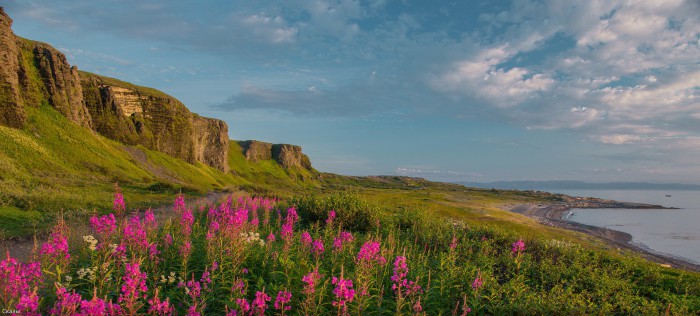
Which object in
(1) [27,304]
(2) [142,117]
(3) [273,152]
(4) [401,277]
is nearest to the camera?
(1) [27,304]

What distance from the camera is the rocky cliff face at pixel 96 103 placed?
48.2 m

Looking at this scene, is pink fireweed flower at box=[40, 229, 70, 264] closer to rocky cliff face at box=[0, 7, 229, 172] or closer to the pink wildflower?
the pink wildflower

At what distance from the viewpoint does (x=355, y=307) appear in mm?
6090

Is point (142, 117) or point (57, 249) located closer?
point (57, 249)

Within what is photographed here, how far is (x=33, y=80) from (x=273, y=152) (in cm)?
11245

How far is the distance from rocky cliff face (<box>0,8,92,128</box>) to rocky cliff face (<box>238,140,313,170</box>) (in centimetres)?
8488

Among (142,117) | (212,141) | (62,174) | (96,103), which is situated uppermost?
(96,103)

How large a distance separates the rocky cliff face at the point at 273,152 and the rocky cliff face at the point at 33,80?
84881mm

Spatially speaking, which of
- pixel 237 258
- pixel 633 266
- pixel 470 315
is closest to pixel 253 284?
pixel 237 258

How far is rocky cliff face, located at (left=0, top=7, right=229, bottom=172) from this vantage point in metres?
48.2

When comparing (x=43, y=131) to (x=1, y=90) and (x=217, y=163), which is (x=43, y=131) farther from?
(x=217, y=163)

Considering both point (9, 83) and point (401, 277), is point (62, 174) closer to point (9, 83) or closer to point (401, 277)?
point (9, 83)

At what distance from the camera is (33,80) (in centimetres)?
5353

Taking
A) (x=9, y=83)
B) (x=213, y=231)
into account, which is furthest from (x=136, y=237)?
(x=9, y=83)
